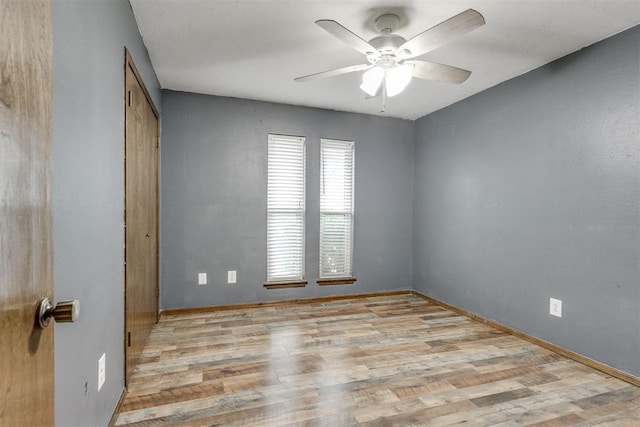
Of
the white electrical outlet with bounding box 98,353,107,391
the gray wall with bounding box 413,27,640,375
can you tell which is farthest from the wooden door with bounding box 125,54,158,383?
the gray wall with bounding box 413,27,640,375

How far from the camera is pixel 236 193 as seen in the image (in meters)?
3.67

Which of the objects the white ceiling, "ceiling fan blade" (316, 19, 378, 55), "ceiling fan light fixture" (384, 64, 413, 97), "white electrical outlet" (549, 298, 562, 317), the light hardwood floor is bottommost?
the light hardwood floor

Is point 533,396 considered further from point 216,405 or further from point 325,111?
point 325,111

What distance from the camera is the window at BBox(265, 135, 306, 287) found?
381cm

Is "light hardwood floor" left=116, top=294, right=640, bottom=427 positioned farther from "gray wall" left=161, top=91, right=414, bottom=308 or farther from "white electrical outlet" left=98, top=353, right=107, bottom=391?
"gray wall" left=161, top=91, right=414, bottom=308

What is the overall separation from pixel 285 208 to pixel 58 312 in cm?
317

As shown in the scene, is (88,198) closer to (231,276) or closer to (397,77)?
(397,77)

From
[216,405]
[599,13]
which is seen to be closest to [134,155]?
Result: [216,405]

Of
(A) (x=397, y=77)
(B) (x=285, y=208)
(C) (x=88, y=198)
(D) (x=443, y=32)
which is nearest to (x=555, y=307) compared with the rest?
(A) (x=397, y=77)

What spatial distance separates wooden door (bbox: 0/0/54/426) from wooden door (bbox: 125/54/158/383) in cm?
128

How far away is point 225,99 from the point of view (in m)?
3.62

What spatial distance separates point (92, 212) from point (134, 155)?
34.2 inches

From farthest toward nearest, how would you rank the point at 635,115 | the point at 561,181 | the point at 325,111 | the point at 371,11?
the point at 325,111 → the point at 561,181 → the point at 635,115 → the point at 371,11

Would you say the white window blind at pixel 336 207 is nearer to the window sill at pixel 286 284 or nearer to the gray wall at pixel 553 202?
the window sill at pixel 286 284
